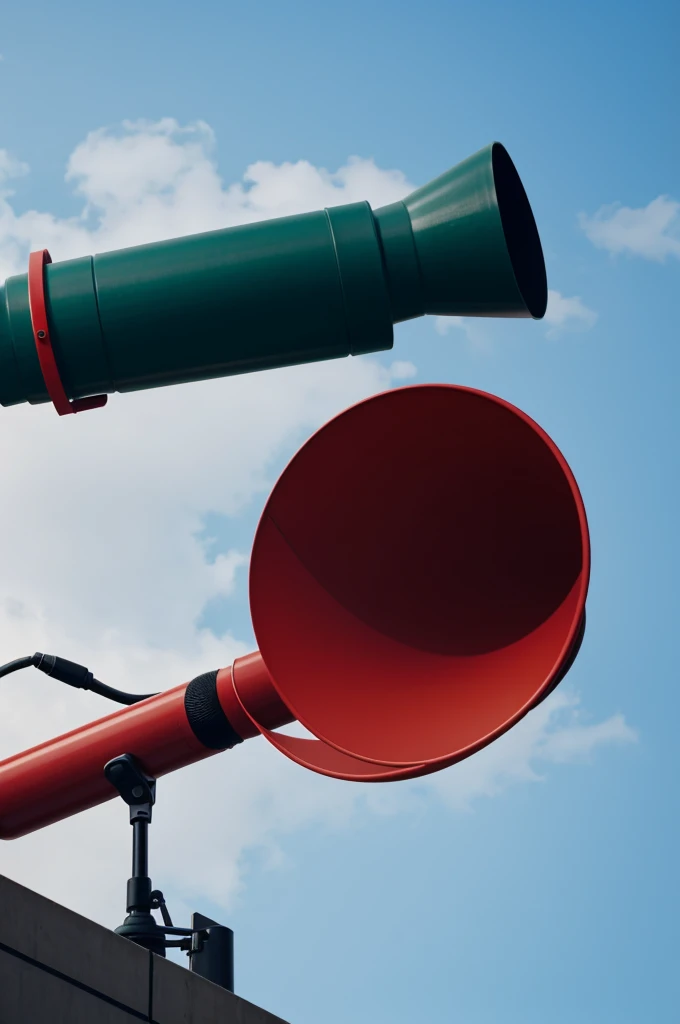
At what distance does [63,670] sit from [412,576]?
1.58 m

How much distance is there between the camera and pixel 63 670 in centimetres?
481

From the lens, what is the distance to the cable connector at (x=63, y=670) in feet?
15.7

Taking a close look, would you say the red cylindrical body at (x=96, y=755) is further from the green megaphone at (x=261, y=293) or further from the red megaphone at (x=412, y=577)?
the green megaphone at (x=261, y=293)

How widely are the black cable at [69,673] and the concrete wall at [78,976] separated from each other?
44.4 inches

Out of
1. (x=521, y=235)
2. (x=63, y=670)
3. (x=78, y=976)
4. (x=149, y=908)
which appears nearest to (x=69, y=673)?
(x=63, y=670)

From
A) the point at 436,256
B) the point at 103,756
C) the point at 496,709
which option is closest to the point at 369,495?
the point at 496,709

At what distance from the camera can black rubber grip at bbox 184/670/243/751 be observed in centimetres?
456

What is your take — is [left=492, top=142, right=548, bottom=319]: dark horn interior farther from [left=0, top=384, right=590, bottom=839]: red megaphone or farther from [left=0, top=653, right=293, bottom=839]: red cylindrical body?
[left=0, top=653, right=293, bottom=839]: red cylindrical body

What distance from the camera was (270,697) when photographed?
4465 mm

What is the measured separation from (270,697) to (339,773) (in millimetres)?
839

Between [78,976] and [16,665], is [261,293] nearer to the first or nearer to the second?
[78,976]

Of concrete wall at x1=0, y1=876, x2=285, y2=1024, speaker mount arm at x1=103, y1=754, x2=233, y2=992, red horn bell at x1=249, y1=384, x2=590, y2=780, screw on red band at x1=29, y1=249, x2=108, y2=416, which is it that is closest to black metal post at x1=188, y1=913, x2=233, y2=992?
speaker mount arm at x1=103, y1=754, x2=233, y2=992

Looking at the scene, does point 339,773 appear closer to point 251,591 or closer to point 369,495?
point 251,591

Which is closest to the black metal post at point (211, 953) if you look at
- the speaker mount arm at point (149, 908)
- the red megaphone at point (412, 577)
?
the speaker mount arm at point (149, 908)
